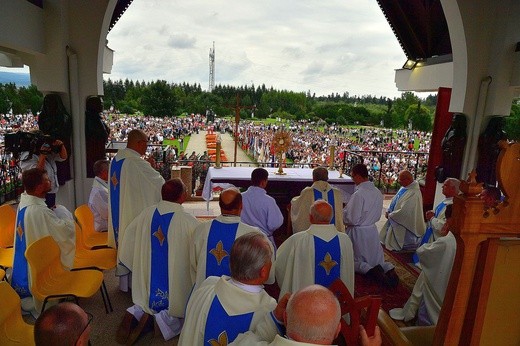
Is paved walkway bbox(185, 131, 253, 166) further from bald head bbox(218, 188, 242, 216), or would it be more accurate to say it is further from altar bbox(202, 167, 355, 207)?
bald head bbox(218, 188, 242, 216)

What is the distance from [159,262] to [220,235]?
81 centimetres

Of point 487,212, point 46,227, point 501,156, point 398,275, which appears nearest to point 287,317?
point 487,212

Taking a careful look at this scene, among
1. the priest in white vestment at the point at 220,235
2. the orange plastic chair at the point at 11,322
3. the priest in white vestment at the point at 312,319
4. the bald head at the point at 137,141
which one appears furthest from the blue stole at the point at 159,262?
the priest in white vestment at the point at 312,319

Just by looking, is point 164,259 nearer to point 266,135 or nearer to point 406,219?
point 406,219

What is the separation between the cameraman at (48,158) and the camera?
17.2ft

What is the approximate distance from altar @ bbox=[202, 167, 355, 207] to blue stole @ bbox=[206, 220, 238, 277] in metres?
3.44

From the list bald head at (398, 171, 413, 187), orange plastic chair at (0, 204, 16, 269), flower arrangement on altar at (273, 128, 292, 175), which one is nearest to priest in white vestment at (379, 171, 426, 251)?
bald head at (398, 171, 413, 187)

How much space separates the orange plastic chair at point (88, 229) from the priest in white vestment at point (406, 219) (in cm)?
430

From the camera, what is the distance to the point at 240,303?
1.97 m

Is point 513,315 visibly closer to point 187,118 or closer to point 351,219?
point 351,219

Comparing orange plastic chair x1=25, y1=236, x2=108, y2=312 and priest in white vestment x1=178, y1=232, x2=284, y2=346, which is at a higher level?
priest in white vestment x1=178, y1=232, x2=284, y2=346

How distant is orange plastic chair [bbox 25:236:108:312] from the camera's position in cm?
317

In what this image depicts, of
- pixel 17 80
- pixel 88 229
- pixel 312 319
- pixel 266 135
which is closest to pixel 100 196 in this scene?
pixel 88 229

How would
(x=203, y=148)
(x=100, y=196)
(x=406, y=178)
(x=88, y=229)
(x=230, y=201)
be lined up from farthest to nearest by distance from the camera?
(x=203, y=148), (x=406, y=178), (x=100, y=196), (x=88, y=229), (x=230, y=201)
